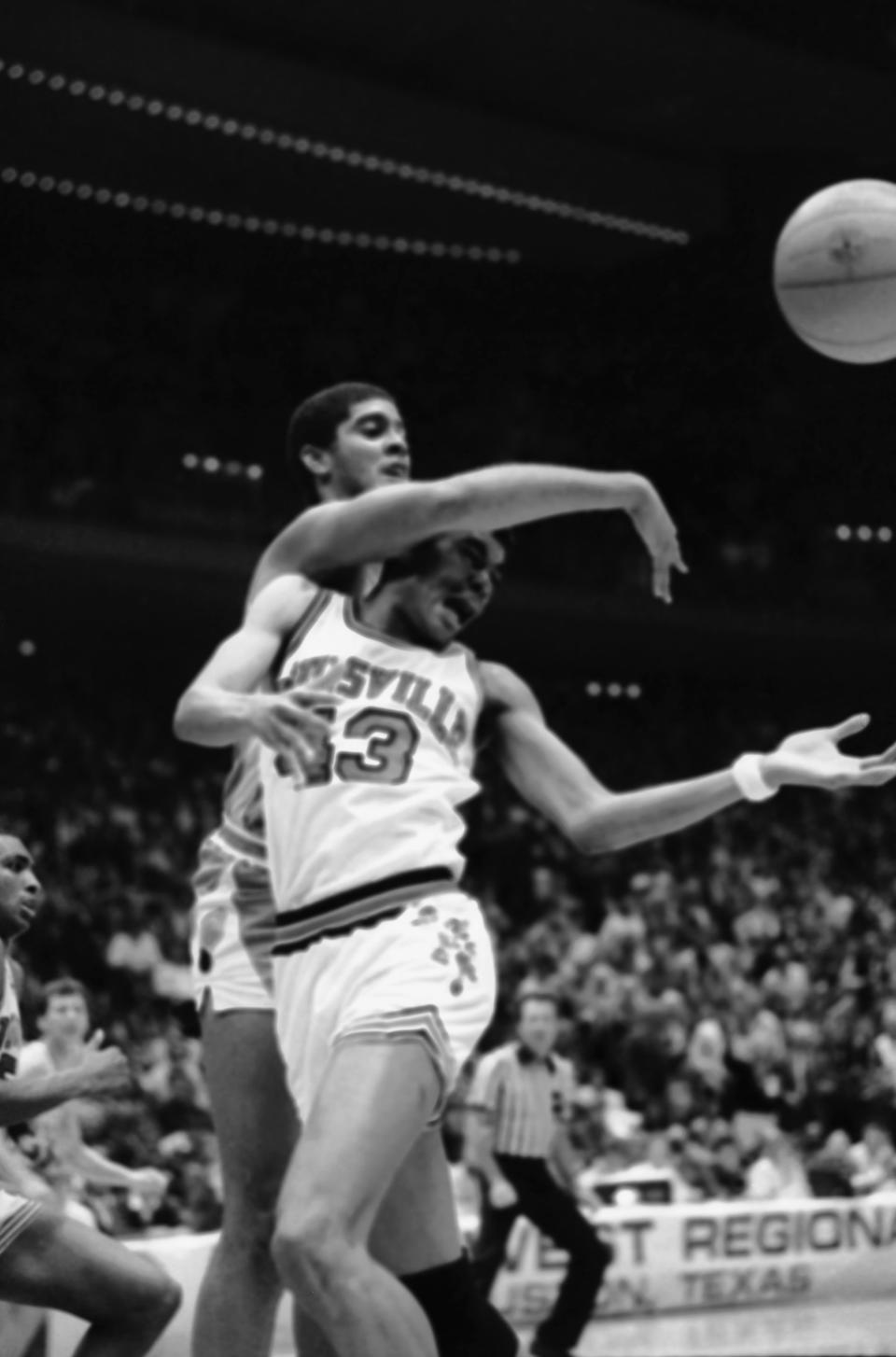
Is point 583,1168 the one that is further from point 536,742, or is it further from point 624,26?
point 624,26

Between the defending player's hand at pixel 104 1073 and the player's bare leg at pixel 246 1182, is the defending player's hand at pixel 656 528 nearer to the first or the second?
the player's bare leg at pixel 246 1182

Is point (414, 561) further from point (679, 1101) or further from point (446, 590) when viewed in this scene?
point (679, 1101)

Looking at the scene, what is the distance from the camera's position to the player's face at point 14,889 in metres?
A: 5.39

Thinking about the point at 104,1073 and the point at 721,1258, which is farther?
the point at 721,1258

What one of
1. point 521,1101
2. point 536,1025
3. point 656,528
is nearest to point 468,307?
point 536,1025

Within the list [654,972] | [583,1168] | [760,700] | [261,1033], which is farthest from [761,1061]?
[261,1033]

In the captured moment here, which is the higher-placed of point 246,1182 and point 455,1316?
point 246,1182

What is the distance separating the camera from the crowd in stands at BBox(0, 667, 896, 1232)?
13820mm

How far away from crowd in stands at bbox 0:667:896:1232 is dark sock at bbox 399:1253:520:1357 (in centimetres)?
674

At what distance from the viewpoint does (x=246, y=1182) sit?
4594 millimetres

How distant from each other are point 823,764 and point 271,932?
4.44ft

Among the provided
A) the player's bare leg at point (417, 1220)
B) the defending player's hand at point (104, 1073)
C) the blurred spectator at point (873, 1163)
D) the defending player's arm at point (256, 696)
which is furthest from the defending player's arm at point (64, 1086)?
the blurred spectator at point (873, 1163)

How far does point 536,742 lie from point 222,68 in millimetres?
18867

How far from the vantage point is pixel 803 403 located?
27812 millimetres
